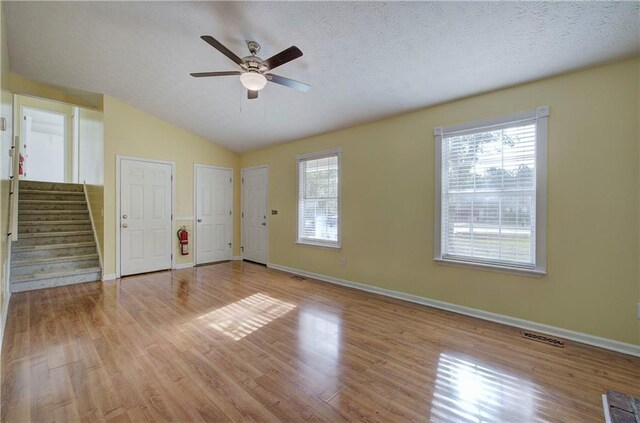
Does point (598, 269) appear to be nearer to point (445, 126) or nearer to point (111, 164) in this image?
point (445, 126)

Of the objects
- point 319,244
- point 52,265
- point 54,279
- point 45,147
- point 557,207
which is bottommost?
point 54,279

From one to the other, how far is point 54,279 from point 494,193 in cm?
614

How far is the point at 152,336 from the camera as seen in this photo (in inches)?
108

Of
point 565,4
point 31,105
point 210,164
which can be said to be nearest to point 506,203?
point 565,4

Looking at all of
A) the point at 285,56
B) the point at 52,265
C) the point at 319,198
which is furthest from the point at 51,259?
the point at 285,56

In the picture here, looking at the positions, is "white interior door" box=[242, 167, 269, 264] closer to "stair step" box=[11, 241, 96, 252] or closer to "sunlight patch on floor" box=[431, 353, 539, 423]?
"stair step" box=[11, 241, 96, 252]

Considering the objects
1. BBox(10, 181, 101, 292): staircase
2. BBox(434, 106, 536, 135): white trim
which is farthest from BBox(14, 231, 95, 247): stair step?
BBox(434, 106, 536, 135): white trim

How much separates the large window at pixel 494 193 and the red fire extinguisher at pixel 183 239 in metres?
4.58

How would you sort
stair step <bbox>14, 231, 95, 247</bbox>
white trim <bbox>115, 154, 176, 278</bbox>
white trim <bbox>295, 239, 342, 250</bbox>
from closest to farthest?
1. stair step <bbox>14, 231, 95, 247</bbox>
2. white trim <bbox>295, 239, 342, 250</bbox>
3. white trim <bbox>115, 154, 176, 278</bbox>

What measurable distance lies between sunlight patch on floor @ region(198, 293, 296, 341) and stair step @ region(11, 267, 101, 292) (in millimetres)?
2741

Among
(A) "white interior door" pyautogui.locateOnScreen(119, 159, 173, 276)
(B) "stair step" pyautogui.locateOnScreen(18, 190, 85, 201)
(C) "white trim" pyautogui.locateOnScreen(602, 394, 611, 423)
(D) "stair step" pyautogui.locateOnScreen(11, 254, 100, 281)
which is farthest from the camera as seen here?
(B) "stair step" pyautogui.locateOnScreen(18, 190, 85, 201)

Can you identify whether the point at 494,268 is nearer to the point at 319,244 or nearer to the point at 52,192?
the point at 319,244

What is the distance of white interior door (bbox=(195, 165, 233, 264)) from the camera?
595 centimetres

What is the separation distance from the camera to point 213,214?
6184 mm
